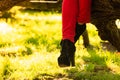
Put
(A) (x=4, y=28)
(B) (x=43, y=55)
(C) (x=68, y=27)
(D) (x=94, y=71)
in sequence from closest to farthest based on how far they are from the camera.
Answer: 1. (C) (x=68, y=27)
2. (D) (x=94, y=71)
3. (B) (x=43, y=55)
4. (A) (x=4, y=28)

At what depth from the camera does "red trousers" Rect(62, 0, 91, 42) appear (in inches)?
167

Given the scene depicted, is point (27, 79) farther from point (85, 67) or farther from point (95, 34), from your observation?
point (95, 34)

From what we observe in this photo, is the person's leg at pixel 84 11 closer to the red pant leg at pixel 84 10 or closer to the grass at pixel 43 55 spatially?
the red pant leg at pixel 84 10

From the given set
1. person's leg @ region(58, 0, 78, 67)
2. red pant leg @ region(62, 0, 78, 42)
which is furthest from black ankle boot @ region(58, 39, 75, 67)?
red pant leg @ region(62, 0, 78, 42)

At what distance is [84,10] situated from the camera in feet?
13.9

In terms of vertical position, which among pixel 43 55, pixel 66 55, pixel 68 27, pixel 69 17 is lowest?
pixel 43 55

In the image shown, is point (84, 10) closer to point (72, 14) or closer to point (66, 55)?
Answer: point (72, 14)

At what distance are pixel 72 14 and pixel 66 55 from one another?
1.64 ft

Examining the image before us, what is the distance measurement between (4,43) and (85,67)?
267 cm

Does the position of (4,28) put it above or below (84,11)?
below

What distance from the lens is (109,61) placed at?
5.49 m

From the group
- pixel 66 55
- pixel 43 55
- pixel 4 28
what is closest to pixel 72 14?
pixel 66 55

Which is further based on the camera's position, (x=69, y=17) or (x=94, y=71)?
(x=94, y=71)

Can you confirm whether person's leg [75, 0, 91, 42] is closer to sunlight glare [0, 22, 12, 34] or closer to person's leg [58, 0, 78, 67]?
person's leg [58, 0, 78, 67]
